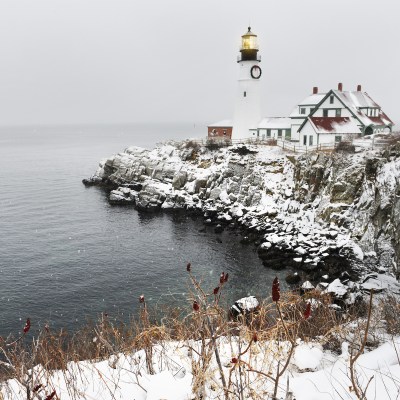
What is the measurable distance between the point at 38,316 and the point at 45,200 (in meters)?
37.8

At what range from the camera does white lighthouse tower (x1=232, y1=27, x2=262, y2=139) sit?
6538 cm

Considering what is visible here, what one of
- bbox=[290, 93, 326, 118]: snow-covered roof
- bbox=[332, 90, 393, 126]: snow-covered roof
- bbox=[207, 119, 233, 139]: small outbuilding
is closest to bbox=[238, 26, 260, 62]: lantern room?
bbox=[290, 93, 326, 118]: snow-covered roof

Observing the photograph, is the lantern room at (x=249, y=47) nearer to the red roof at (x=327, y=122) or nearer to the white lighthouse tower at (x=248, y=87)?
the white lighthouse tower at (x=248, y=87)

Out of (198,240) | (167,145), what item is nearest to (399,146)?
(198,240)

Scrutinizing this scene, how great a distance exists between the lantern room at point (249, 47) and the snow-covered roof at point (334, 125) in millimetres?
19973

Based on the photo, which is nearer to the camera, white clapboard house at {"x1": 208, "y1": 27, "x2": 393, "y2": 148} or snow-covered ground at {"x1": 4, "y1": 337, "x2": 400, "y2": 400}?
snow-covered ground at {"x1": 4, "y1": 337, "x2": 400, "y2": 400}

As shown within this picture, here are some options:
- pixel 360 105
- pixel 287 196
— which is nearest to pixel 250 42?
pixel 360 105

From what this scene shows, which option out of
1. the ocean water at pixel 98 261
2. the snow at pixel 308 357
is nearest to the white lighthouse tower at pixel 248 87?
the ocean water at pixel 98 261

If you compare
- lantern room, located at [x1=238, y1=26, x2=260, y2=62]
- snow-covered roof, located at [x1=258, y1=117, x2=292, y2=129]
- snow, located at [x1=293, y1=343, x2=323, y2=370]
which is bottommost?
snow, located at [x1=293, y1=343, x2=323, y2=370]

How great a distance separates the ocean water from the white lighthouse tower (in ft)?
85.9

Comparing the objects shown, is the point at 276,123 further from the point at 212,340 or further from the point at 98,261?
the point at 212,340

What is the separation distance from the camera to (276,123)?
2534 inches

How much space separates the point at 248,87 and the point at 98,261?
1786 inches

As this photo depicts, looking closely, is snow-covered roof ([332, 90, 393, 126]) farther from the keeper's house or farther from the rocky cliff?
the rocky cliff
